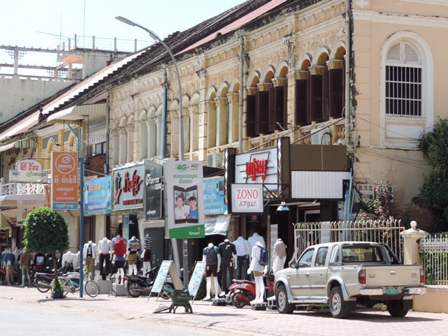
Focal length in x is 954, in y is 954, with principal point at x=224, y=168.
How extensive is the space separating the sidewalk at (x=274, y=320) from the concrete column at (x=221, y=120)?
7.87 metres

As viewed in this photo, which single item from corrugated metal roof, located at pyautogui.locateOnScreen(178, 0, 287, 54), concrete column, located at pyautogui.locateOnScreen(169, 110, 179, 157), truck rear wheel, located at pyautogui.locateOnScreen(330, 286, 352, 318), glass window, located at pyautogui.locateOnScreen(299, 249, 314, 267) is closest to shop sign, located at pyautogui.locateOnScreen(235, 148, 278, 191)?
glass window, located at pyautogui.locateOnScreen(299, 249, 314, 267)

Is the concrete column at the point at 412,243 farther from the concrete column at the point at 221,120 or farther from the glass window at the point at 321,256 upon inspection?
the concrete column at the point at 221,120

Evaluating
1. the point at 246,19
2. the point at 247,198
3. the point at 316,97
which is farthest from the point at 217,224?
the point at 246,19

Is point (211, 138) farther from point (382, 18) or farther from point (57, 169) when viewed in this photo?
point (382, 18)

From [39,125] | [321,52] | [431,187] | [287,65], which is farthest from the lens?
[39,125]

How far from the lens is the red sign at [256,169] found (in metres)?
26.8

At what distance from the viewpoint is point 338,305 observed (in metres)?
20.0

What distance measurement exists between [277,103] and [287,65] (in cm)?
135

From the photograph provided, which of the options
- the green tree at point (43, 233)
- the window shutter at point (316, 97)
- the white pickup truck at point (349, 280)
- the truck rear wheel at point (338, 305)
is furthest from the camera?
the green tree at point (43, 233)

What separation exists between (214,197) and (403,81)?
7.86m

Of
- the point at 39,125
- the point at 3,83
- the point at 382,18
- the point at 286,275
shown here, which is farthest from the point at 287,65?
the point at 3,83

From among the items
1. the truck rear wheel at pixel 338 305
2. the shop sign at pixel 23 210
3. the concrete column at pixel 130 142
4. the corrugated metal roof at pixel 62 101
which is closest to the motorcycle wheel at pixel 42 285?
the concrete column at pixel 130 142

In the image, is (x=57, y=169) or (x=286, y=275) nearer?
(x=286, y=275)

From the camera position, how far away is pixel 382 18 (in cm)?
2559
